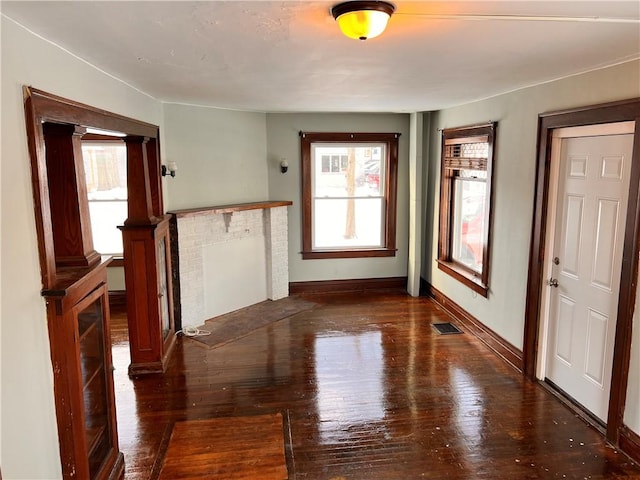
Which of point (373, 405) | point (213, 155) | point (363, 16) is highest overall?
point (363, 16)

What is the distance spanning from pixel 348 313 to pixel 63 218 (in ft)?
12.8

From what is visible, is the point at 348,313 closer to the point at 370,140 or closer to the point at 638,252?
the point at 370,140

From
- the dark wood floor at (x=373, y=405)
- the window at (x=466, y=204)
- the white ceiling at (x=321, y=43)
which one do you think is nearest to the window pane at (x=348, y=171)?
the window at (x=466, y=204)

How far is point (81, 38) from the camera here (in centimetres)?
214

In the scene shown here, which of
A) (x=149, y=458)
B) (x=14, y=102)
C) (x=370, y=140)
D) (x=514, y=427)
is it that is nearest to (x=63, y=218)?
(x=14, y=102)

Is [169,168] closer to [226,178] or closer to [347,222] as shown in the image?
[226,178]

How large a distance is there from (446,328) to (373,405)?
1910 millimetres

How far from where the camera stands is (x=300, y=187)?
618cm

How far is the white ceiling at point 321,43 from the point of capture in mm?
1784

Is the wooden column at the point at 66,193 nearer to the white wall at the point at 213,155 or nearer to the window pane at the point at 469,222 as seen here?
the white wall at the point at 213,155

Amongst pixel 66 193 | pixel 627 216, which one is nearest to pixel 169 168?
pixel 66 193

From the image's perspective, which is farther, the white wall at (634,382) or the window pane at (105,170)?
the window pane at (105,170)

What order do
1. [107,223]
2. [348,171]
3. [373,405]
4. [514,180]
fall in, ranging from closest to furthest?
1. [373,405]
2. [514,180]
3. [107,223]
4. [348,171]

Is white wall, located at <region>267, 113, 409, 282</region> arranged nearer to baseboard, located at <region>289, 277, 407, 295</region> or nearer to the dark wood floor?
baseboard, located at <region>289, 277, 407, 295</region>
